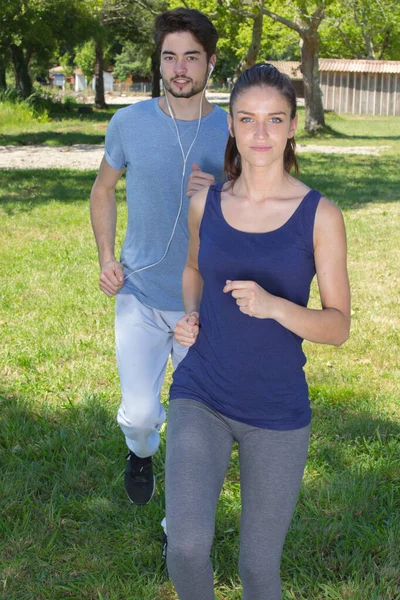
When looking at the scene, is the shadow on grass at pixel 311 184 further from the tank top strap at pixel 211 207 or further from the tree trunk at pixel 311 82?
the tank top strap at pixel 211 207

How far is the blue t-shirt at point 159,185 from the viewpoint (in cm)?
371

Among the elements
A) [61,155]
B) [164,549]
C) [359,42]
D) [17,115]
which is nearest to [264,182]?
[164,549]

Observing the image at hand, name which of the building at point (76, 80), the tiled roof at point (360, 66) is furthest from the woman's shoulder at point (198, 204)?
the building at point (76, 80)

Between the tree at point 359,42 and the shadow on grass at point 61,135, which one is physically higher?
the tree at point 359,42

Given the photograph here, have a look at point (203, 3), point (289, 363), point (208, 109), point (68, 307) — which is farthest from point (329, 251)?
point (203, 3)

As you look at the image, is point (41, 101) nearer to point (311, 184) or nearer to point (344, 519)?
point (311, 184)

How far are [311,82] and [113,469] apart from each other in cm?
2673

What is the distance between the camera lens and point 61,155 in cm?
2064

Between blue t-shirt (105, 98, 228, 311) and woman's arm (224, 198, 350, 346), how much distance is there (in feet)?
3.52

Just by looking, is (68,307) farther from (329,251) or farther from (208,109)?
(329,251)

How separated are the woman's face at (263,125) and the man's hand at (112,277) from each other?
3.19 feet

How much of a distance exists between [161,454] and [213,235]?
203 cm

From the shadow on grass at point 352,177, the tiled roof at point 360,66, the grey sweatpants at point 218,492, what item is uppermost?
the grey sweatpants at point 218,492

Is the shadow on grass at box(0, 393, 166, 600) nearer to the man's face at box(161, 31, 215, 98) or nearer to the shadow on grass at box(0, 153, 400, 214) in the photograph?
the man's face at box(161, 31, 215, 98)
